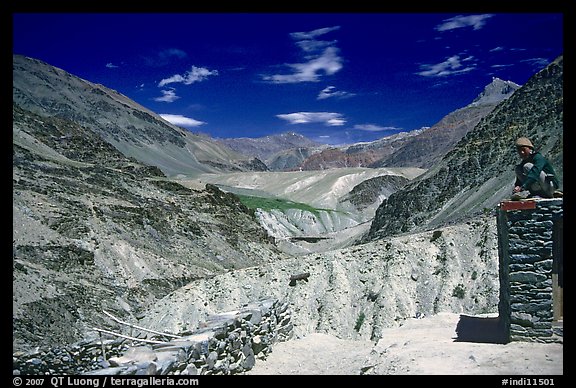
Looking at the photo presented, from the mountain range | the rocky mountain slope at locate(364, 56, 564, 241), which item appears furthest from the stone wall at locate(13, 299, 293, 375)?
the rocky mountain slope at locate(364, 56, 564, 241)

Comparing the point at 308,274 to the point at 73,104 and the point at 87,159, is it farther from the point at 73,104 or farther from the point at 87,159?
the point at 73,104

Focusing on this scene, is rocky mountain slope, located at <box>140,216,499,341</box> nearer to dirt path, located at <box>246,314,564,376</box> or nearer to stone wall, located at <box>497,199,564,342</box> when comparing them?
dirt path, located at <box>246,314,564,376</box>

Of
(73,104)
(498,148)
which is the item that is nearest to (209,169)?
(73,104)

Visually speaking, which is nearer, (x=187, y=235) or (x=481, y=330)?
(x=481, y=330)

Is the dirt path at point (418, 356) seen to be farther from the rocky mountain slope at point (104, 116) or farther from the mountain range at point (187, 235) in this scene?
the rocky mountain slope at point (104, 116)

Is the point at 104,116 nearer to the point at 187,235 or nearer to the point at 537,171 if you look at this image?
the point at 187,235

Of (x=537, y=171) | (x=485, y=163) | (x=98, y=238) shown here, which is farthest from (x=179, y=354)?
(x=485, y=163)

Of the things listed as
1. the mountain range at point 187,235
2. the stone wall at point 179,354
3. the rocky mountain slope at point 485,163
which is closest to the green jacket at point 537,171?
the stone wall at point 179,354

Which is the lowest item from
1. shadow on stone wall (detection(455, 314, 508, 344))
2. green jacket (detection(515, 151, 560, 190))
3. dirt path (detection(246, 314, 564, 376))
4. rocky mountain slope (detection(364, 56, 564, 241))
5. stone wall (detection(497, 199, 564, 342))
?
dirt path (detection(246, 314, 564, 376))

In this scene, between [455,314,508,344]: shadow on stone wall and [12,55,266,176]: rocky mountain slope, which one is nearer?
[455,314,508,344]: shadow on stone wall
